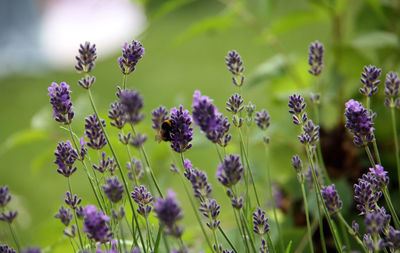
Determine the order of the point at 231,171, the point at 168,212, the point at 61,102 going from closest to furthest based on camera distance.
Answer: the point at 168,212 → the point at 231,171 → the point at 61,102

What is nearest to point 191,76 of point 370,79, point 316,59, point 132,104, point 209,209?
point 316,59

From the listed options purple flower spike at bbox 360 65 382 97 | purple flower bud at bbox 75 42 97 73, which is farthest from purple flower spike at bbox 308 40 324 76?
purple flower bud at bbox 75 42 97 73

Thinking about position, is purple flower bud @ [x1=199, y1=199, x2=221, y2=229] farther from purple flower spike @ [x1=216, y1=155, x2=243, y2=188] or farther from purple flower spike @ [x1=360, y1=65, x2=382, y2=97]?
purple flower spike @ [x1=360, y1=65, x2=382, y2=97]

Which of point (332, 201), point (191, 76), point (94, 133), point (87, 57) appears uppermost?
point (191, 76)

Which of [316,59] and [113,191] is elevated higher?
[316,59]


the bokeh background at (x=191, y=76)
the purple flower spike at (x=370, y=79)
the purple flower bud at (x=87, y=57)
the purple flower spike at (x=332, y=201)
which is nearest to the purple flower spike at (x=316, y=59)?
the purple flower spike at (x=370, y=79)

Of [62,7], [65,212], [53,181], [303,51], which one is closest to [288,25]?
[65,212]

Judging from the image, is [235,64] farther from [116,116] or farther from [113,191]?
[113,191]

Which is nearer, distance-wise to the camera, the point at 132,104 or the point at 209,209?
the point at 132,104
